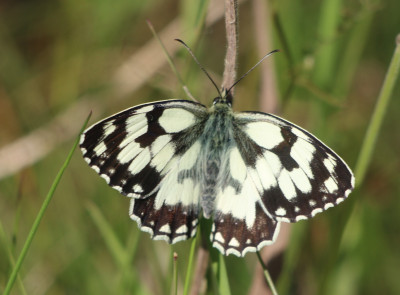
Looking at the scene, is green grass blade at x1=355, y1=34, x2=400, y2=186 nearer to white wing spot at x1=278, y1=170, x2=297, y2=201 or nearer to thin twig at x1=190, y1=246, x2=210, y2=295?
white wing spot at x1=278, y1=170, x2=297, y2=201

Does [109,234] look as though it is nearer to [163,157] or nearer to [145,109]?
[163,157]

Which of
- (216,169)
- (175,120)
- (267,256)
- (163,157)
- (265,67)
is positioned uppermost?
(265,67)

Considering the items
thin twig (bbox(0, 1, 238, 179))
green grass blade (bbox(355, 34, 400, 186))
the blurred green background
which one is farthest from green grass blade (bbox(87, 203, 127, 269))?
thin twig (bbox(0, 1, 238, 179))

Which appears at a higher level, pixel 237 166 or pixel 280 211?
pixel 237 166

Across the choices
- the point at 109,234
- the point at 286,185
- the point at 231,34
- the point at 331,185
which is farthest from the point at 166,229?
the point at 231,34

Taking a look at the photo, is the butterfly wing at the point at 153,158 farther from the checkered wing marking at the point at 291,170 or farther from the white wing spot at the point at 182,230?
the checkered wing marking at the point at 291,170

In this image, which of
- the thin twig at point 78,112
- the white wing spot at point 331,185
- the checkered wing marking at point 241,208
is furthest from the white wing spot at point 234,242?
the thin twig at point 78,112
